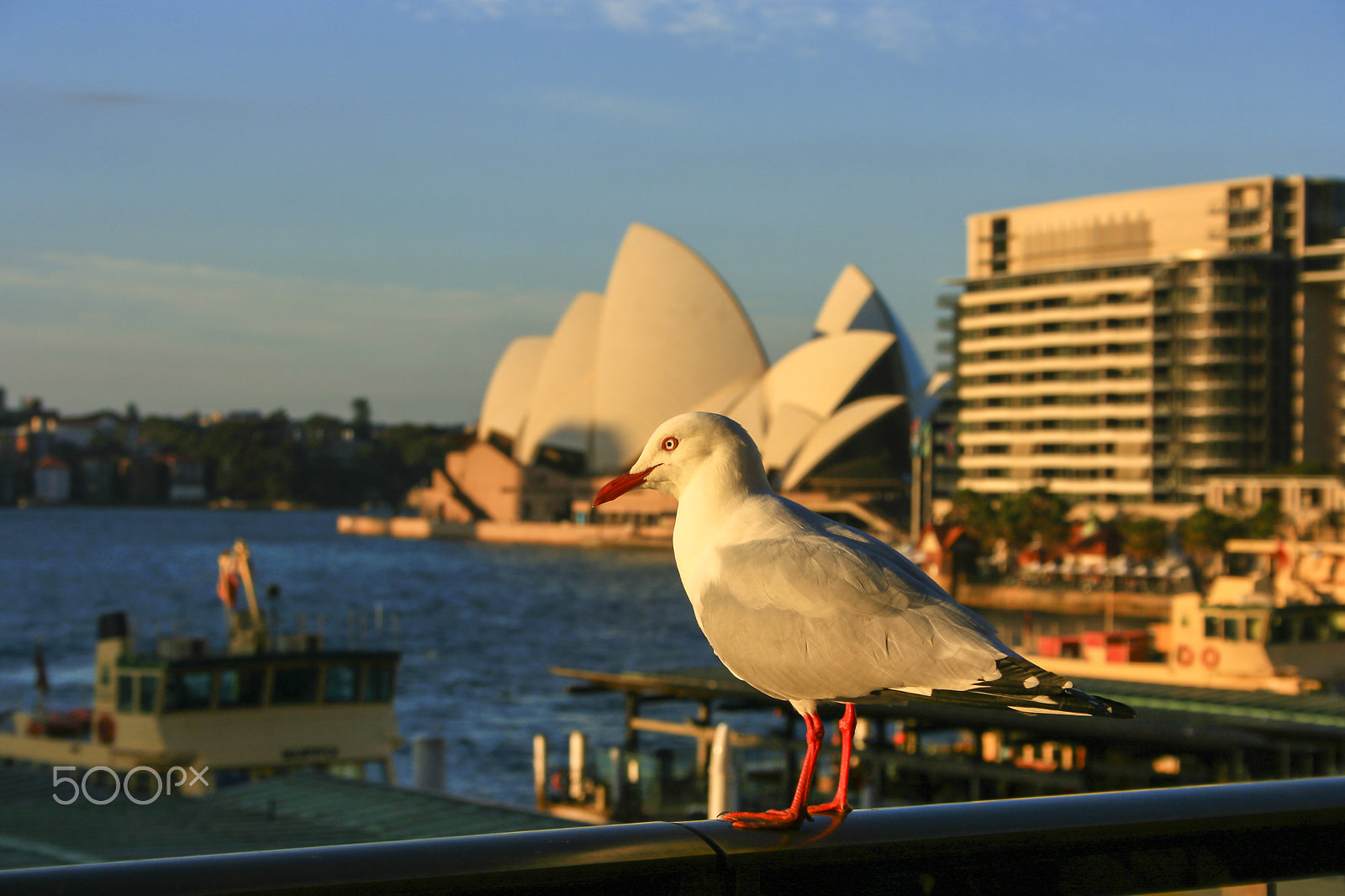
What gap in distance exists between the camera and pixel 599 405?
73750 millimetres

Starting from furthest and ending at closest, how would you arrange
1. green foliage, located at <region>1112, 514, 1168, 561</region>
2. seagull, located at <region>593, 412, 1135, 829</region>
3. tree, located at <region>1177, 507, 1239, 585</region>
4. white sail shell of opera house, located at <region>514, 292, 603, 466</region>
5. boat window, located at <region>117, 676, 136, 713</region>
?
white sail shell of opera house, located at <region>514, 292, 603, 466</region>
green foliage, located at <region>1112, 514, 1168, 561</region>
tree, located at <region>1177, 507, 1239, 585</region>
boat window, located at <region>117, 676, 136, 713</region>
seagull, located at <region>593, 412, 1135, 829</region>

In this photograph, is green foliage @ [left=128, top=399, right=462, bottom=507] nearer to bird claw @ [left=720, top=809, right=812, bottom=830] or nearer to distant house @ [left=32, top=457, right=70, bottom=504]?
distant house @ [left=32, top=457, right=70, bottom=504]

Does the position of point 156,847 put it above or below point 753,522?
below

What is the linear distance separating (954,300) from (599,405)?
59.4 feet

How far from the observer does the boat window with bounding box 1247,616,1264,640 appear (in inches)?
687

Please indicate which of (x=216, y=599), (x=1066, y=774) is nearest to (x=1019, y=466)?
(x=216, y=599)

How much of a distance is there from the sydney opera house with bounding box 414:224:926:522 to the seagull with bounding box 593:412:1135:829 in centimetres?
5922

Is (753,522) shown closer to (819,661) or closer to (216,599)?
(819,661)

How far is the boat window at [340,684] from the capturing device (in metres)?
14.2

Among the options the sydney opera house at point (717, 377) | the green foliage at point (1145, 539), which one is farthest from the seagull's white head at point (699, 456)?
the sydney opera house at point (717, 377)

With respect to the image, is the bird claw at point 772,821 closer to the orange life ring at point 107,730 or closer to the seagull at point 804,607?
the seagull at point 804,607

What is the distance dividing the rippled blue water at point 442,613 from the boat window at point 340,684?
8.89 ft

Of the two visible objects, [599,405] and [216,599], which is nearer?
[216,599]

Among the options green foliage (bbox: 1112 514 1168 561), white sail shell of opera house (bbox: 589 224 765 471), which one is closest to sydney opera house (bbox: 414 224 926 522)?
white sail shell of opera house (bbox: 589 224 765 471)
